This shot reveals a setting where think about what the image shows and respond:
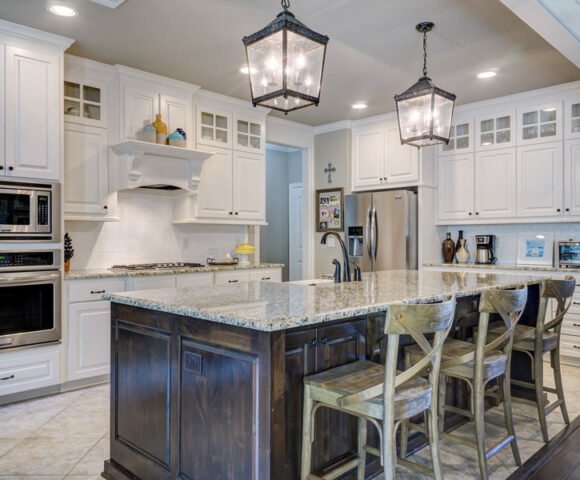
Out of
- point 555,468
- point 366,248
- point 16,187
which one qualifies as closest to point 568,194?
point 366,248

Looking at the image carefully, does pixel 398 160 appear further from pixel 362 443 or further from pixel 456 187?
pixel 362 443

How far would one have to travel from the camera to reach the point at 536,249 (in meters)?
4.97

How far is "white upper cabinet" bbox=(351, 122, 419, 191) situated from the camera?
17.8 ft

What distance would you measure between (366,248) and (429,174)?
1148 millimetres

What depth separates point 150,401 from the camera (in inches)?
83.8

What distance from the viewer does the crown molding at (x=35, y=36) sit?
3.28 metres

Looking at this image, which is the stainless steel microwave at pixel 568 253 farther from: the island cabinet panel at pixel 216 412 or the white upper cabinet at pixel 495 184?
the island cabinet panel at pixel 216 412

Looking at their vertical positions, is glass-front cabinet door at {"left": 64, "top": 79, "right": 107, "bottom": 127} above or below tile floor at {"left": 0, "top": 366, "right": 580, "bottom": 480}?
above

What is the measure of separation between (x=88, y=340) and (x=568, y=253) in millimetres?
4574

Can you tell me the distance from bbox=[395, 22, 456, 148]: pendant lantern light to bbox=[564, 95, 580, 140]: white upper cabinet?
7.20ft

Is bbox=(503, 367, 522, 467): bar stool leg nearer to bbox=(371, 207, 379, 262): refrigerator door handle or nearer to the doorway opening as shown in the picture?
bbox=(371, 207, 379, 262): refrigerator door handle

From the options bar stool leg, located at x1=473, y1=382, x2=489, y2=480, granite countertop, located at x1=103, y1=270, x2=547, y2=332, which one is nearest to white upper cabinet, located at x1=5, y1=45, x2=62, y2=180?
granite countertop, located at x1=103, y1=270, x2=547, y2=332

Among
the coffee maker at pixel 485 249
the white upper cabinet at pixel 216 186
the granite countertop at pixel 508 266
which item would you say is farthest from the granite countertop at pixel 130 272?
the coffee maker at pixel 485 249

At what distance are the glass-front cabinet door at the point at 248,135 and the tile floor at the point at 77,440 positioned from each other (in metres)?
2.91
